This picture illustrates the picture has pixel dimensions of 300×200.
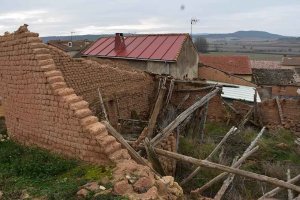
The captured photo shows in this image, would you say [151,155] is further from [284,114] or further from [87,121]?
[284,114]

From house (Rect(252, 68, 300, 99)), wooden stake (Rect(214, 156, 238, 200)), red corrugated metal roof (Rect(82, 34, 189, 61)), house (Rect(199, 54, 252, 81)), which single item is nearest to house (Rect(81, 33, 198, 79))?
red corrugated metal roof (Rect(82, 34, 189, 61))

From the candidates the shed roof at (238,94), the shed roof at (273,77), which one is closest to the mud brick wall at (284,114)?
the shed roof at (238,94)

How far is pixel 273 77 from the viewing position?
36625mm

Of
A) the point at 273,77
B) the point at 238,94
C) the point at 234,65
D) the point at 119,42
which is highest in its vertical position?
the point at 119,42

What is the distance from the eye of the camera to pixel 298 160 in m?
10.5

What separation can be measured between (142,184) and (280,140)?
921 cm

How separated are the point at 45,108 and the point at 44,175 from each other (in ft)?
3.70

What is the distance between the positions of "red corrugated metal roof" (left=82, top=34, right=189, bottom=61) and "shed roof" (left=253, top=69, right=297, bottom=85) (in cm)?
1685

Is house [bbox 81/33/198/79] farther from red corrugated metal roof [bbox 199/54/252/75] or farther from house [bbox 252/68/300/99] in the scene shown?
house [bbox 252/68/300/99]

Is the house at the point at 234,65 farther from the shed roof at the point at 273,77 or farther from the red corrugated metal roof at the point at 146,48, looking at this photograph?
the red corrugated metal roof at the point at 146,48

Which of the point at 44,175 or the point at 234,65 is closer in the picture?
the point at 44,175

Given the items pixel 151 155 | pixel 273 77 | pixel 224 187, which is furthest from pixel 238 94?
pixel 273 77

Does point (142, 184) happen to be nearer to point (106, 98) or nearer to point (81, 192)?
point (81, 192)

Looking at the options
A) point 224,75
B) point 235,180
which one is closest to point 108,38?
point 224,75
